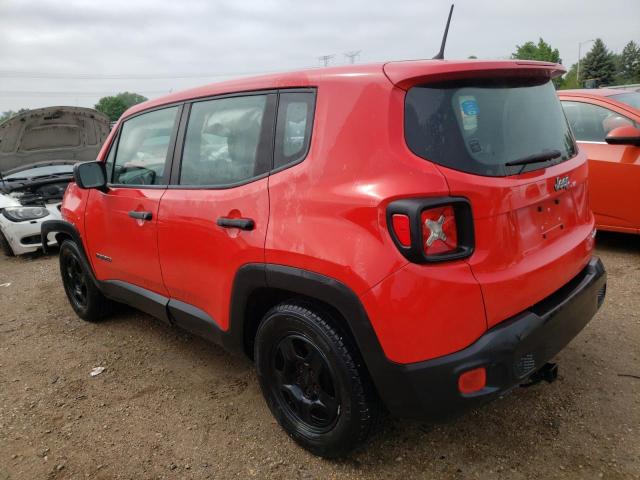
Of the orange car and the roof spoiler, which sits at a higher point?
the roof spoiler

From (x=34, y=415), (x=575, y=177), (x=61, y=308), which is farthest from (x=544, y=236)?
(x=61, y=308)

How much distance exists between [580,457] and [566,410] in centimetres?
35

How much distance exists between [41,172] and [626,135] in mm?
7772

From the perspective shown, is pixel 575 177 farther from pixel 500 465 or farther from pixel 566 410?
pixel 500 465

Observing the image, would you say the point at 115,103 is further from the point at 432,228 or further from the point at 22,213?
the point at 432,228

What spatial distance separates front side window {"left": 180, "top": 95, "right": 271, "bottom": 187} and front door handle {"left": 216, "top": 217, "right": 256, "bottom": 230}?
20 centimetres

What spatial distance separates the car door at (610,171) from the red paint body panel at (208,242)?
377cm

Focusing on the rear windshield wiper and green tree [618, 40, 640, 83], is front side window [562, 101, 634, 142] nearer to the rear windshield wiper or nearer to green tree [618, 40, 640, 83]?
the rear windshield wiper

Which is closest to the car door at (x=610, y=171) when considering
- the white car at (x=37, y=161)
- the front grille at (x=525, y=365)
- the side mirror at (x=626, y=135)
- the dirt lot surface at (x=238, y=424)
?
the side mirror at (x=626, y=135)

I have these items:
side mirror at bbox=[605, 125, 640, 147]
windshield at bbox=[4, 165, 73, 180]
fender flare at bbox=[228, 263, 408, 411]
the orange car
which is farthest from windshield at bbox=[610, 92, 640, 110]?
windshield at bbox=[4, 165, 73, 180]

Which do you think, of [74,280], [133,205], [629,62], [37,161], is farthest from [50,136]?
[629,62]

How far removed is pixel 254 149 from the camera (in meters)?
2.34

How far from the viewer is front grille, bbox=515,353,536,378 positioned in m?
1.82

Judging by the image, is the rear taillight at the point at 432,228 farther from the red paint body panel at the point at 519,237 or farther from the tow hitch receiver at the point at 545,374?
the tow hitch receiver at the point at 545,374
